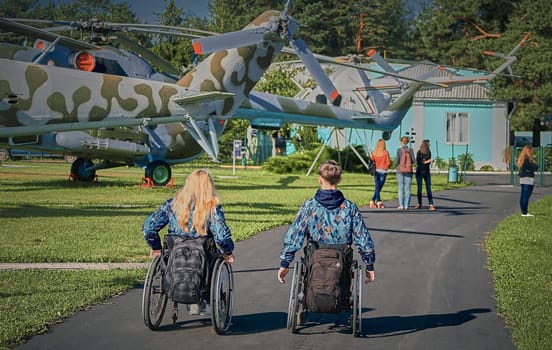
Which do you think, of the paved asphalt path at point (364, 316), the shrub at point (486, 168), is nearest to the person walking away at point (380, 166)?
the paved asphalt path at point (364, 316)

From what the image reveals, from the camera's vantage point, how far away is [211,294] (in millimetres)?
7098

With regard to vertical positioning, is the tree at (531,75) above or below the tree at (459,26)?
below

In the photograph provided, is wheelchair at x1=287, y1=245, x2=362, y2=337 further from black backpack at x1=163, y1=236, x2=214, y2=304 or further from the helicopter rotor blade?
the helicopter rotor blade

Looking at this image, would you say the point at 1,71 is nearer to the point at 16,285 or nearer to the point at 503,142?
the point at 16,285

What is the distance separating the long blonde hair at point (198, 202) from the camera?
23.7 feet

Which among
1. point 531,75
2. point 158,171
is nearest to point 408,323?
point 158,171

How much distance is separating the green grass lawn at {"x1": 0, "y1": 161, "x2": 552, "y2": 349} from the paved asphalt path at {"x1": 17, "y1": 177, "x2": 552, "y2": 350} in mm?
280

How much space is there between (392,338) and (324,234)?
114cm

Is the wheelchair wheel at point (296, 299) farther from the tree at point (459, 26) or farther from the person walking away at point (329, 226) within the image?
the tree at point (459, 26)

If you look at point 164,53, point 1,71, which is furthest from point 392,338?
point 164,53

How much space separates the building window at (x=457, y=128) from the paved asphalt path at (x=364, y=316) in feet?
120

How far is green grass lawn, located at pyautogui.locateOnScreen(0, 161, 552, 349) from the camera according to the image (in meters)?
8.38

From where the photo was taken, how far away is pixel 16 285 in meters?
9.39

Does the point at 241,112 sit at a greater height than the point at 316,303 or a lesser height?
greater
